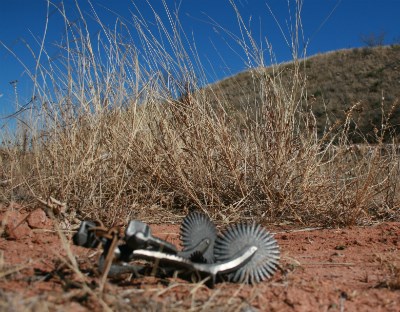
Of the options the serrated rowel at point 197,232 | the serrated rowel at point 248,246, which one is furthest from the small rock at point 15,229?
the serrated rowel at point 248,246

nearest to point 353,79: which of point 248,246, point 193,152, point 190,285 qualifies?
point 193,152

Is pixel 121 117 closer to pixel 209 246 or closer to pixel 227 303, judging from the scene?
pixel 209 246

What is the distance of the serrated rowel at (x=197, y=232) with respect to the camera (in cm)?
165

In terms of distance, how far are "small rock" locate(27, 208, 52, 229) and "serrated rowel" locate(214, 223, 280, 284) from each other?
1.22 metres

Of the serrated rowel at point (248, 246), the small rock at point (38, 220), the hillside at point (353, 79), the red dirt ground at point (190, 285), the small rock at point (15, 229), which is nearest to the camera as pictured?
the red dirt ground at point (190, 285)

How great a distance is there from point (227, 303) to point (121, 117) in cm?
222

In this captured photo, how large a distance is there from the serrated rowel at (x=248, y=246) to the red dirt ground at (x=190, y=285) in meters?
0.04

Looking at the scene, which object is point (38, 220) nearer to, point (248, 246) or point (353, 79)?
point (248, 246)

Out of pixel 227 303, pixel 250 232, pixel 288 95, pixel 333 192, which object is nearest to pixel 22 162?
pixel 288 95

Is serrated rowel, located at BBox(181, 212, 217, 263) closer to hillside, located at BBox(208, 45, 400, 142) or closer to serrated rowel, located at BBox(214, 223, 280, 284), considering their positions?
serrated rowel, located at BBox(214, 223, 280, 284)

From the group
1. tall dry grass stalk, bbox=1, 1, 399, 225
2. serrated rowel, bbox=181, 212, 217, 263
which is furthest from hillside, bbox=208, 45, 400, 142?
serrated rowel, bbox=181, 212, 217, 263

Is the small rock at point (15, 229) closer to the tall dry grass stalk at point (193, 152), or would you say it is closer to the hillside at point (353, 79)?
the tall dry grass stalk at point (193, 152)

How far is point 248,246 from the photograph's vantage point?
154cm

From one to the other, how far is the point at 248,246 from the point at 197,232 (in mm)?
218
